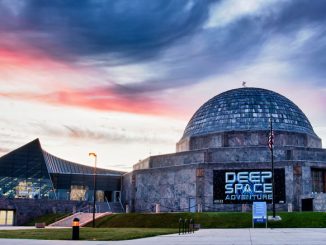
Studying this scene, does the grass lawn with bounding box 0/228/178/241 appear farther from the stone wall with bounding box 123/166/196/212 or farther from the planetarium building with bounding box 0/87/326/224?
the stone wall with bounding box 123/166/196/212

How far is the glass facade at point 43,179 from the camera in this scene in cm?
4672

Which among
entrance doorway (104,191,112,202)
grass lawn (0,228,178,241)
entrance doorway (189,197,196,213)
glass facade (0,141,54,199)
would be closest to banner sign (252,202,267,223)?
grass lawn (0,228,178,241)

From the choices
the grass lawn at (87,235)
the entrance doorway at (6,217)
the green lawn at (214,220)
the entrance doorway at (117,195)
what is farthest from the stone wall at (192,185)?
the grass lawn at (87,235)

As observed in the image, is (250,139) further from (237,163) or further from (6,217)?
(6,217)

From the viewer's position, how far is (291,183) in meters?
34.8

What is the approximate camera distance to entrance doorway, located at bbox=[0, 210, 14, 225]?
39544mm

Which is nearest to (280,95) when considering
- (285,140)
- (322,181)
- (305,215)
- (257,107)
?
(257,107)

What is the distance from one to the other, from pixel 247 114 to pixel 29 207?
2140 centimetres

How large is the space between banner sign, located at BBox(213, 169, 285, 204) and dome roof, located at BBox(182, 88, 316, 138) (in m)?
6.94

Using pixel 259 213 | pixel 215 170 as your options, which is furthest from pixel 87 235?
pixel 215 170

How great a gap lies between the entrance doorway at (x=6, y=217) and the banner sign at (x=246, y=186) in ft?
58.1

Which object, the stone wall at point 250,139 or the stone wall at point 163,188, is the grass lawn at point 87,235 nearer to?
the stone wall at point 163,188

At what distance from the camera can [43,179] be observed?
48188mm

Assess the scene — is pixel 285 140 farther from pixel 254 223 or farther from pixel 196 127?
pixel 254 223
